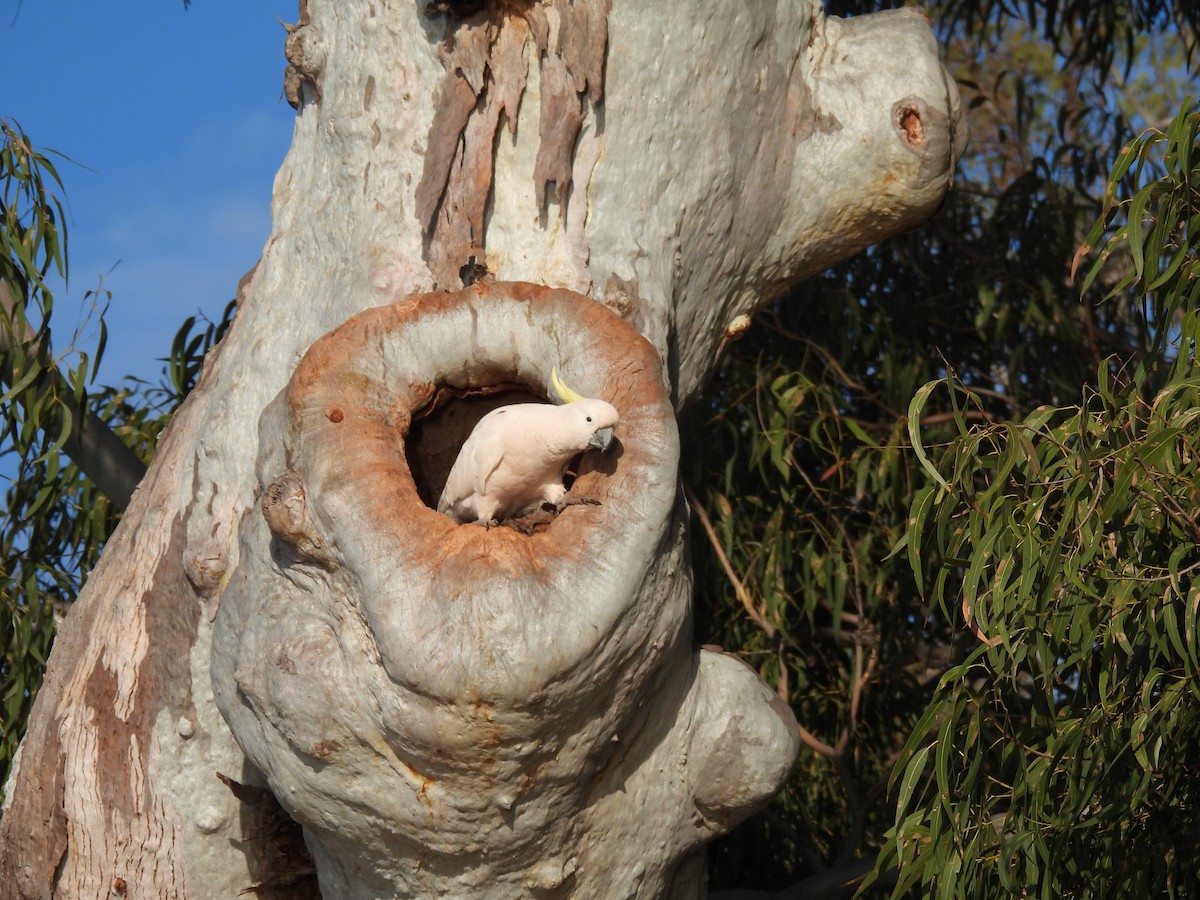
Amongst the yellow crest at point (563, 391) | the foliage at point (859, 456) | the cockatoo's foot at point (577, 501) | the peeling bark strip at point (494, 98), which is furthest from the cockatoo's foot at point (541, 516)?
the foliage at point (859, 456)

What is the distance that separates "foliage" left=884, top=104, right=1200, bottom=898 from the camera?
7.89 ft

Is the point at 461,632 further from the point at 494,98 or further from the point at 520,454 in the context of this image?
the point at 494,98

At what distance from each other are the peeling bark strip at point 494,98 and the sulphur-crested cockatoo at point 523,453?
51 cm

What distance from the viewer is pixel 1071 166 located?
5383 millimetres

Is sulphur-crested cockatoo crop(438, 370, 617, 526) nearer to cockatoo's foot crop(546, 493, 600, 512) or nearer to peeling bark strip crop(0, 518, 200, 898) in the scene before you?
cockatoo's foot crop(546, 493, 600, 512)

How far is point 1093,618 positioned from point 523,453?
3.35 feet

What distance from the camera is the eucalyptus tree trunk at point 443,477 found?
2.51 metres

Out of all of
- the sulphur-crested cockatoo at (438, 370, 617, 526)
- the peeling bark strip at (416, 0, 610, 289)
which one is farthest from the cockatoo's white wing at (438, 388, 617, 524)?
the peeling bark strip at (416, 0, 610, 289)

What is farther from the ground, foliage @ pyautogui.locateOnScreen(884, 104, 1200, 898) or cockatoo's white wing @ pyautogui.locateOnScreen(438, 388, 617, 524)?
cockatoo's white wing @ pyautogui.locateOnScreen(438, 388, 617, 524)

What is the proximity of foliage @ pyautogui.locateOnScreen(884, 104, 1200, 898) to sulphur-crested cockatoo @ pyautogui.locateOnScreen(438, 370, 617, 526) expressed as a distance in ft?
1.91

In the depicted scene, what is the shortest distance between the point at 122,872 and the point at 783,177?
2.14 metres

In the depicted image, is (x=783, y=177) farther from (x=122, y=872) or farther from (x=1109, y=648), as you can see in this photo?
(x=122, y=872)

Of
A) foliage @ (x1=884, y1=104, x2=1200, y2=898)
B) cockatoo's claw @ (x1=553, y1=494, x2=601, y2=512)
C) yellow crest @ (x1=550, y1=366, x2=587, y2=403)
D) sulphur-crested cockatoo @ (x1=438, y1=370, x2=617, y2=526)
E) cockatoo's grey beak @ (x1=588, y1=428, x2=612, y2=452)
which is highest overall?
yellow crest @ (x1=550, y1=366, x2=587, y2=403)

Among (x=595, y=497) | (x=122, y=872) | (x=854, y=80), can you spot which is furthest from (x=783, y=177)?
(x=122, y=872)
